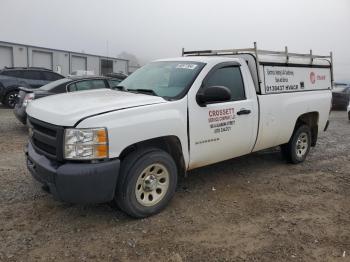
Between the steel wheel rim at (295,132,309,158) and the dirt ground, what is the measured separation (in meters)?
0.80

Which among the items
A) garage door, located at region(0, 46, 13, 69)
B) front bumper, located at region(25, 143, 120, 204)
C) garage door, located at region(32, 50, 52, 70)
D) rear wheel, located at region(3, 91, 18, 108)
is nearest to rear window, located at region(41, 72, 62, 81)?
rear wheel, located at region(3, 91, 18, 108)

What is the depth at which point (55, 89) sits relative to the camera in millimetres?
8922

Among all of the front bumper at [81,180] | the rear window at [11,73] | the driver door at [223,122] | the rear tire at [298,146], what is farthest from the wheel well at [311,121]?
the rear window at [11,73]

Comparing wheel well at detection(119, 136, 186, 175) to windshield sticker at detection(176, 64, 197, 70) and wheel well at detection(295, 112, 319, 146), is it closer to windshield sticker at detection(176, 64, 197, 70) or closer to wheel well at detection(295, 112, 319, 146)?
windshield sticker at detection(176, 64, 197, 70)

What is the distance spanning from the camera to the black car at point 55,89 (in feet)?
28.5

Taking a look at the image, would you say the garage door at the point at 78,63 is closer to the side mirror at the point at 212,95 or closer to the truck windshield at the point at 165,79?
the truck windshield at the point at 165,79

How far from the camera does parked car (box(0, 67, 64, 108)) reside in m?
14.4

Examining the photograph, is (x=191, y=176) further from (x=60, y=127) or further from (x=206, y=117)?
(x=60, y=127)

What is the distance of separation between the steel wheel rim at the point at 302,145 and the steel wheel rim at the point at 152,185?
129 inches

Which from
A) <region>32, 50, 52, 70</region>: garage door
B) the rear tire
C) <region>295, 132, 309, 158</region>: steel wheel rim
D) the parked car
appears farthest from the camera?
<region>32, 50, 52, 70</region>: garage door

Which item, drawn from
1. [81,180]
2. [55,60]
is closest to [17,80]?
[81,180]

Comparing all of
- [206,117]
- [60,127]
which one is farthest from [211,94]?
[60,127]

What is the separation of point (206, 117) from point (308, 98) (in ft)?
8.92

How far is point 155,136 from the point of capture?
407 cm
